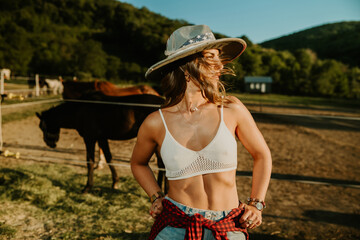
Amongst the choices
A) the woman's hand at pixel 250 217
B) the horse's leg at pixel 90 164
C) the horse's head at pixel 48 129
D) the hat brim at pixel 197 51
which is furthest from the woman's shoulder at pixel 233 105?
the horse's head at pixel 48 129

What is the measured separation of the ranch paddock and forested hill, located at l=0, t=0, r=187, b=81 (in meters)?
25.5

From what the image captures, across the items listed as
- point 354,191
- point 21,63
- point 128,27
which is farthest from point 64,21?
point 354,191

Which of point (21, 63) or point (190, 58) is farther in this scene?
point (21, 63)

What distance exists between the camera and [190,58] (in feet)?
3.77

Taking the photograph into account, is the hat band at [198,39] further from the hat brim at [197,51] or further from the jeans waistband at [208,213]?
the jeans waistband at [208,213]

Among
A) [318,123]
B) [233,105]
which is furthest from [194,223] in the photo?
[318,123]

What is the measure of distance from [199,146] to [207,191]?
21cm

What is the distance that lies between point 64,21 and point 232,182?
90386 millimetres

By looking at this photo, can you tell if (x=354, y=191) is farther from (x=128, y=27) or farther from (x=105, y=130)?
(x=128, y=27)

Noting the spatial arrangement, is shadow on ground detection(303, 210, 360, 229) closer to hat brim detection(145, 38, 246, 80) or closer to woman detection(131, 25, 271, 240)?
woman detection(131, 25, 271, 240)

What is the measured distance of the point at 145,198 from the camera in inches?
150

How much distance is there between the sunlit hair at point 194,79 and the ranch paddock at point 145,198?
227 centimetres

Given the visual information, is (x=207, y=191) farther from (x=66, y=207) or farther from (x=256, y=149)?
(x=66, y=207)

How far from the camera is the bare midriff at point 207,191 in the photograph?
110 centimetres
